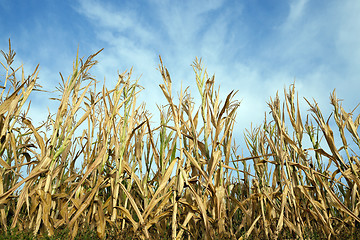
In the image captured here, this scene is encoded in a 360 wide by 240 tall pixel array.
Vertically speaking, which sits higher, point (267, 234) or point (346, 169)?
point (346, 169)

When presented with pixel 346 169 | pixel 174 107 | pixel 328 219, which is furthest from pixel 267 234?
pixel 174 107

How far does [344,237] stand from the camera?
2.04m

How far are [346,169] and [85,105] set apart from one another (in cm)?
240

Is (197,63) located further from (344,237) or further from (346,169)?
(344,237)

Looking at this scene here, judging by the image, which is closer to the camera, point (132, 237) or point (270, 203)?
point (132, 237)

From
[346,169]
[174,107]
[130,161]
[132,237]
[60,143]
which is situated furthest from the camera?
[130,161]

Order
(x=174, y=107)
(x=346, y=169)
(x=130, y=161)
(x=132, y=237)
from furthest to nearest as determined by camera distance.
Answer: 1. (x=130, y=161)
2. (x=346, y=169)
3. (x=174, y=107)
4. (x=132, y=237)

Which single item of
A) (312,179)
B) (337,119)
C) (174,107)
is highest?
(337,119)

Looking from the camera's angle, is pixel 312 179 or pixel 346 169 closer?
pixel 312 179

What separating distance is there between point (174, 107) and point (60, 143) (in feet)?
2.99

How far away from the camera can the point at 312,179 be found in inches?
87.8

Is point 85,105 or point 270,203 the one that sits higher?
point 85,105

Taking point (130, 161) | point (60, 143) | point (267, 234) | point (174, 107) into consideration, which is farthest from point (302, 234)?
point (60, 143)

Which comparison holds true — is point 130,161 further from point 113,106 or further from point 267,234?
point 267,234
